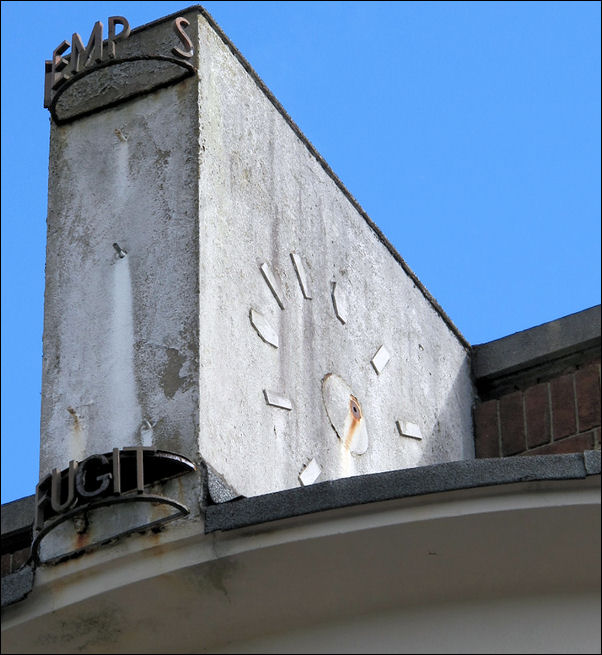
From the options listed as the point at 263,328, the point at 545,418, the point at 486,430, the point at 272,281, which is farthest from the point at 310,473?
the point at 486,430

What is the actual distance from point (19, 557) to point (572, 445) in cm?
296

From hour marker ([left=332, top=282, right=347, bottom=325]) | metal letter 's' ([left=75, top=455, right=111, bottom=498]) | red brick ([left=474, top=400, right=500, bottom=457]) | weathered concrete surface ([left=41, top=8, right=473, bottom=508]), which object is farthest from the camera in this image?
red brick ([left=474, top=400, right=500, bottom=457])

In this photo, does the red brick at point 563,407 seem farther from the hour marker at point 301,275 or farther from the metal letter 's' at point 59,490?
the metal letter 's' at point 59,490

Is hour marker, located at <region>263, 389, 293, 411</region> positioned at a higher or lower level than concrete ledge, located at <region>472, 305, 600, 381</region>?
lower

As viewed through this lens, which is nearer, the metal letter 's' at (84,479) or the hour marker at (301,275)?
the metal letter 's' at (84,479)

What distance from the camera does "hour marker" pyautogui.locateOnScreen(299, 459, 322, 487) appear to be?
8148mm

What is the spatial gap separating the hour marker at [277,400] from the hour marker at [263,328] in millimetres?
251

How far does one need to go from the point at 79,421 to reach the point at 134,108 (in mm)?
1621

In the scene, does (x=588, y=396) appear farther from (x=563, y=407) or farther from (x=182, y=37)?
(x=182, y=37)

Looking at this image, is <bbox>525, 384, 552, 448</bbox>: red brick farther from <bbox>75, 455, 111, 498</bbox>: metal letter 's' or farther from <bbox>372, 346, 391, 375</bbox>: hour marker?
<bbox>75, 455, 111, 498</bbox>: metal letter 's'

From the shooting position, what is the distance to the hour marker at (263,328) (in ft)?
26.6

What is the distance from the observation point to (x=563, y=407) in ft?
31.7

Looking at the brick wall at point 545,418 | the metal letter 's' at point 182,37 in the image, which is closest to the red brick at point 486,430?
the brick wall at point 545,418

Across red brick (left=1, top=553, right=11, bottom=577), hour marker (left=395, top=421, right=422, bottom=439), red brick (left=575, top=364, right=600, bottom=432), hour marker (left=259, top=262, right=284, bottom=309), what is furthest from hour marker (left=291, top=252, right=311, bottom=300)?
red brick (left=1, top=553, right=11, bottom=577)
